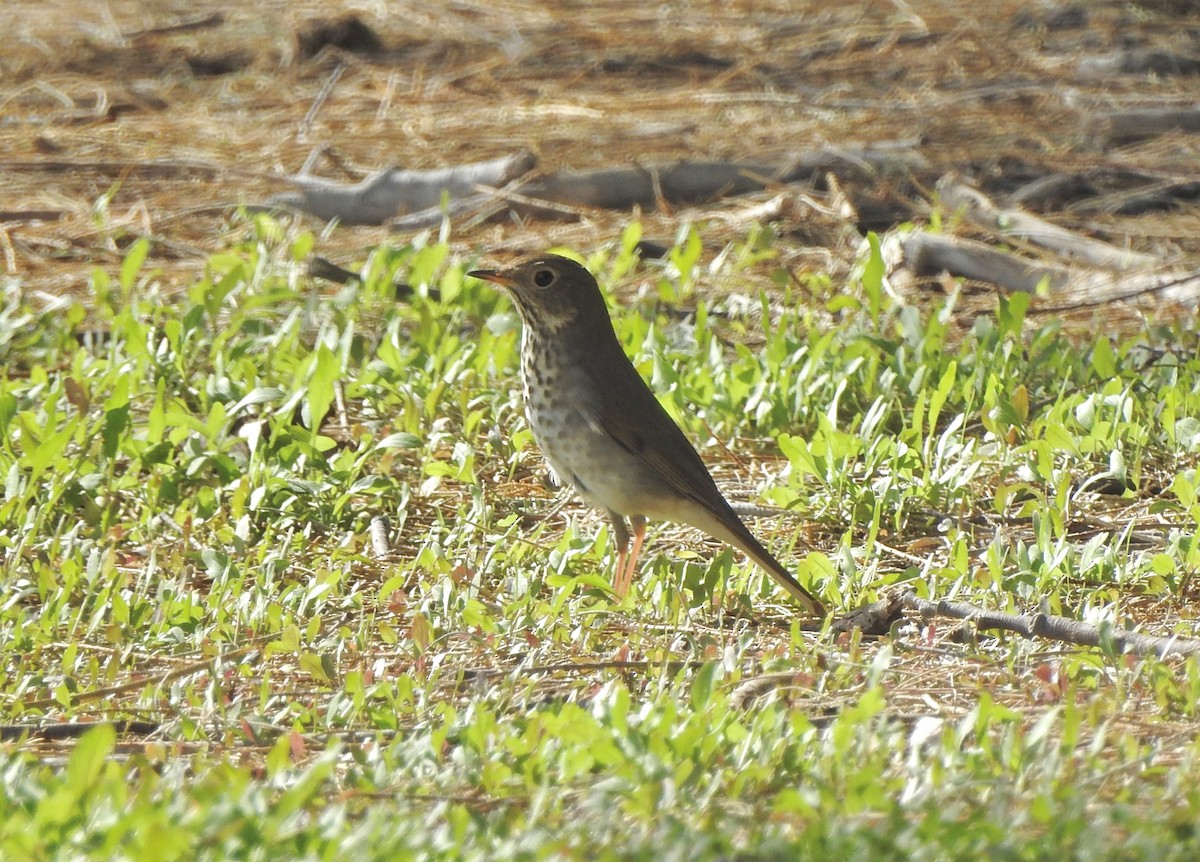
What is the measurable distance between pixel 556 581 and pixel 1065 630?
1371mm

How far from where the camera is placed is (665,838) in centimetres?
272

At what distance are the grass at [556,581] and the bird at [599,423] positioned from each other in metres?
0.17

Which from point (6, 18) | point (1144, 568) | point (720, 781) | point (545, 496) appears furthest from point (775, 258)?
point (6, 18)

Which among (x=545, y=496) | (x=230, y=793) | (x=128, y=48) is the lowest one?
(x=545, y=496)

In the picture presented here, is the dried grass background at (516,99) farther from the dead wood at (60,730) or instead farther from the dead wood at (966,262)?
the dead wood at (60,730)

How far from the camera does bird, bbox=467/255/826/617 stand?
491 cm

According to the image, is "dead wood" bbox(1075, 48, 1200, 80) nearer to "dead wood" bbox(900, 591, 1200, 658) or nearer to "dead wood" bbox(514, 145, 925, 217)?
"dead wood" bbox(514, 145, 925, 217)

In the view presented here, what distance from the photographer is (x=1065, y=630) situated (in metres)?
4.02

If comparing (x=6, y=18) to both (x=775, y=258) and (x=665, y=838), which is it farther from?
(x=665, y=838)

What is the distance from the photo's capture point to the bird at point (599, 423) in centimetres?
491

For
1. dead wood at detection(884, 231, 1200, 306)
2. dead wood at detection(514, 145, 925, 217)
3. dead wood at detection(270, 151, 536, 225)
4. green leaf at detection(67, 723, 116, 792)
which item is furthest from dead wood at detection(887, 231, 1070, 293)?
green leaf at detection(67, 723, 116, 792)

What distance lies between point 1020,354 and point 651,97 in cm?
511

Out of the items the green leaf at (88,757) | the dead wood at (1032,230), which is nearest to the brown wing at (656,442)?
the green leaf at (88,757)

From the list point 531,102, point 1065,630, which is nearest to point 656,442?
point 1065,630
